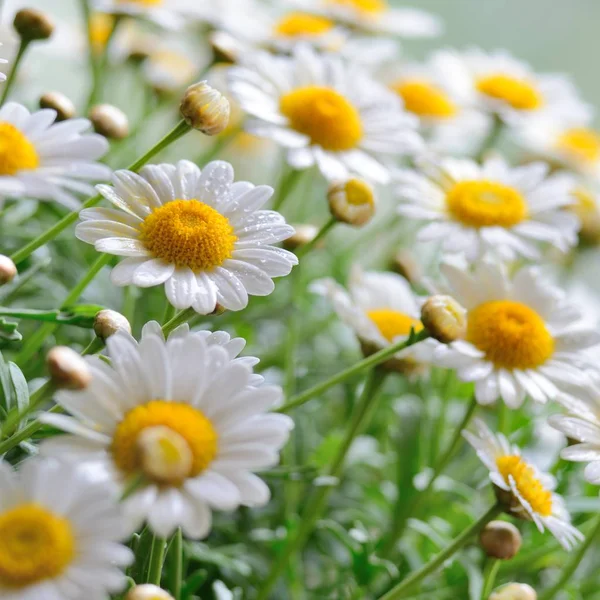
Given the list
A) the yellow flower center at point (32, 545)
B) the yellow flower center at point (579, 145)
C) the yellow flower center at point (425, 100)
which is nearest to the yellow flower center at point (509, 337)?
the yellow flower center at point (32, 545)

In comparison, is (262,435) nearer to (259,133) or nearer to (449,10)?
(259,133)

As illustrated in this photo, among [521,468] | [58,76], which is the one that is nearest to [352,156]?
[521,468]

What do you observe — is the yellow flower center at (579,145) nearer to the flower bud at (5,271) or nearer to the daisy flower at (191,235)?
the daisy flower at (191,235)

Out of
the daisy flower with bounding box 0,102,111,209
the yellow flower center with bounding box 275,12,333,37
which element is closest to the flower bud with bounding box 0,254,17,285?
the daisy flower with bounding box 0,102,111,209

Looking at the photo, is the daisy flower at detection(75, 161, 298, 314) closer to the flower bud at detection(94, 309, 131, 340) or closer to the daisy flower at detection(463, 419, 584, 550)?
the flower bud at detection(94, 309, 131, 340)

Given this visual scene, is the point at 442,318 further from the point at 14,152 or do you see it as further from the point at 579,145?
the point at 579,145

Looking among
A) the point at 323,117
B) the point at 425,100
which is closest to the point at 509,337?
the point at 323,117

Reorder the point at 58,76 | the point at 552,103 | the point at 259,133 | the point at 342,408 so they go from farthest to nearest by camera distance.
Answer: the point at 58,76
the point at 552,103
the point at 342,408
the point at 259,133
